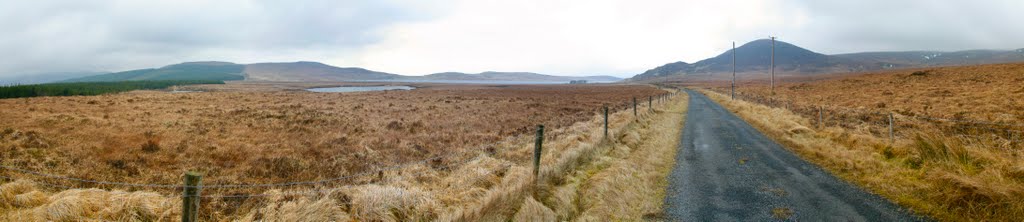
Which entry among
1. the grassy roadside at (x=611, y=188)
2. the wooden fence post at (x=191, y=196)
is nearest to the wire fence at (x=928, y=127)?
the grassy roadside at (x=611, y=188)

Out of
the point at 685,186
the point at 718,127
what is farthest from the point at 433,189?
the point at 718,127

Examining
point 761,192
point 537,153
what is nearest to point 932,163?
point 761,192

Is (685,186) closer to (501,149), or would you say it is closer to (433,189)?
(433,189)

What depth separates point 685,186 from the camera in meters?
9.48

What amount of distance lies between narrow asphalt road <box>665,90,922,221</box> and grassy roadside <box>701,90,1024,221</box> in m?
0.47

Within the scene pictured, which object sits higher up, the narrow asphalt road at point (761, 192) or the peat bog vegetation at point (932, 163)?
the peat bog vegetation at point (932, 163)

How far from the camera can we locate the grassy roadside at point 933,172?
682 centimetres

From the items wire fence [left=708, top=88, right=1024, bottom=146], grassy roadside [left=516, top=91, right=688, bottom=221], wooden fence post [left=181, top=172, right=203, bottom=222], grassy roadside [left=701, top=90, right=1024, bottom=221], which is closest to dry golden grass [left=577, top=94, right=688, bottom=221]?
grassy roadside [left=516, top=91, right=688, bottom=221]

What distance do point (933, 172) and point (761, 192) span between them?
3.20 metres

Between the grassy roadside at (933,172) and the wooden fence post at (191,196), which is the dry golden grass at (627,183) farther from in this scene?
the wooden fence post at (191,196)

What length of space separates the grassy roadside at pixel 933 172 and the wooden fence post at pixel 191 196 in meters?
10.2

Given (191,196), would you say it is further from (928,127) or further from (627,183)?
(928,127)

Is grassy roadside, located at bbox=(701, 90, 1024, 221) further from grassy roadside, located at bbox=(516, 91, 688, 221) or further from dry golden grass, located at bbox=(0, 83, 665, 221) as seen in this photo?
dry golden grass, located at bbox=(0, 83, 665, 221)

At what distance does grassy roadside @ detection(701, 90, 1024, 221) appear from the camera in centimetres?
682
